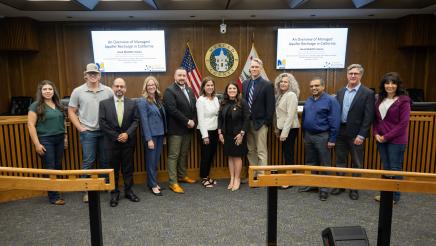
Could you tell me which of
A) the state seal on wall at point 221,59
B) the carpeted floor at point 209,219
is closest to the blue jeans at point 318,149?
the carpeted floor at point 209,219

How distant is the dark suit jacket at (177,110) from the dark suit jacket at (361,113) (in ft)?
5.97

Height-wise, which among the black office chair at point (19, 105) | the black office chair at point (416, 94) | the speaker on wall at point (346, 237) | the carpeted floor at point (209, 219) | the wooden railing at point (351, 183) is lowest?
the carpeted floor at point (209, 219)

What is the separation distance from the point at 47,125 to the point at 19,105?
13.7 feet

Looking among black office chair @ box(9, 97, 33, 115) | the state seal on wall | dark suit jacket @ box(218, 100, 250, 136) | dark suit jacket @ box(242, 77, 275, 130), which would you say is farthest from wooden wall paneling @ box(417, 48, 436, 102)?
black office chair @ box(9, 97, 33, 115)

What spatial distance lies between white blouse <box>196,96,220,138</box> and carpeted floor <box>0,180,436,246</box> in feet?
2.55

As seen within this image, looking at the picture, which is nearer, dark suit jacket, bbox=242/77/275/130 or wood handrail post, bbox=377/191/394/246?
wood handrail post, bbox=377/191/394/246

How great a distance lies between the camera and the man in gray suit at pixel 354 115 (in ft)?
10.5

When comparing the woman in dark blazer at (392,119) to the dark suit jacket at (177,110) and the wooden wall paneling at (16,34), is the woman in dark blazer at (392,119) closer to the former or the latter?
the dark suit jacket at (177,110)

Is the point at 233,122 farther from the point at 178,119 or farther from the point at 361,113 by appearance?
the point at 361,113

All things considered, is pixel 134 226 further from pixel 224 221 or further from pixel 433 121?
pixel 433 121

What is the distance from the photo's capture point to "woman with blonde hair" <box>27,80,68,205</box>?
123 inches

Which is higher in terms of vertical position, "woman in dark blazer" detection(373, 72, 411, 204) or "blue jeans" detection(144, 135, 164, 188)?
"woman in dark blazer" detection(373, 72, 411, 204)

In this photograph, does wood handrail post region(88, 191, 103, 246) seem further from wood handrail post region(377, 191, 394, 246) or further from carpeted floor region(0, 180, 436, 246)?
wood handrail post region(377, 191, 394, 246)

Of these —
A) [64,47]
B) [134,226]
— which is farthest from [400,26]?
[64,47]
